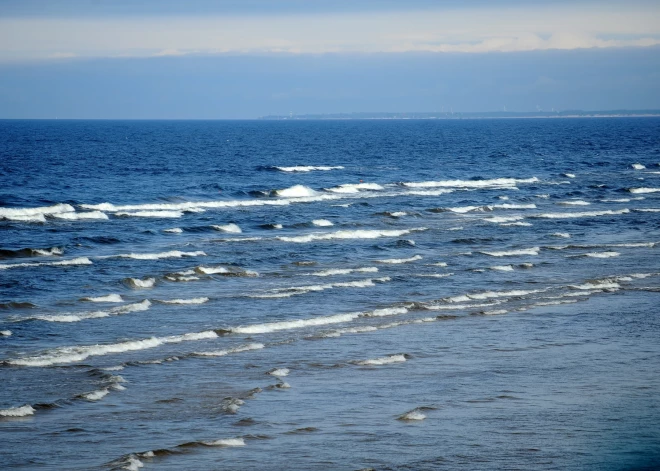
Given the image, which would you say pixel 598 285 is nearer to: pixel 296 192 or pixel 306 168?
pixel 296 192

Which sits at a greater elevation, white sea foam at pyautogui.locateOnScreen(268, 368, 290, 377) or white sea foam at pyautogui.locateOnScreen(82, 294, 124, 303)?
white sea foam at pyautogui.locateOnScreen(82, 294, 124, 303)

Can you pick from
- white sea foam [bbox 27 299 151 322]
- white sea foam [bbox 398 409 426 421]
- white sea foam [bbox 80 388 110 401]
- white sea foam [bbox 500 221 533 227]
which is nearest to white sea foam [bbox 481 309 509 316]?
white sea foam [bbox 27 299 151 322]

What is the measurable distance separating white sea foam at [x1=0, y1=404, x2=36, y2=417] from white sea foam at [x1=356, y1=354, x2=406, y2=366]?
21.2 ft

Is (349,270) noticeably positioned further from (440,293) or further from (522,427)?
(522,427)

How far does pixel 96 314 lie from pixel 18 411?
8.18m

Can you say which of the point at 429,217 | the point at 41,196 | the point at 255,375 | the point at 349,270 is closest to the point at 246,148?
the point at 41,196

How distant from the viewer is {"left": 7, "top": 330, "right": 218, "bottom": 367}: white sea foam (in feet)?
59.0

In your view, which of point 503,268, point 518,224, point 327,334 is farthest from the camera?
point 518,224

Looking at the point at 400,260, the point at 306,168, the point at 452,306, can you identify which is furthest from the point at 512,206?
the point at 306,168

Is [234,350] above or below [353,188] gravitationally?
below

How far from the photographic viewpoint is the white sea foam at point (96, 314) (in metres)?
22.0

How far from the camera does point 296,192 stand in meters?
56.7

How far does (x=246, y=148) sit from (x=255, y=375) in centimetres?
9352

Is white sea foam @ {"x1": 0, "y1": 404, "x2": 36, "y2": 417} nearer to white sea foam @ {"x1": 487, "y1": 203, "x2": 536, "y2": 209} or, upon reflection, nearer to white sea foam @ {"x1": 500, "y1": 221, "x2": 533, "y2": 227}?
white sea foam @ {"x1": 500, "y1": 221, "x2": 533, "y2": 227}
